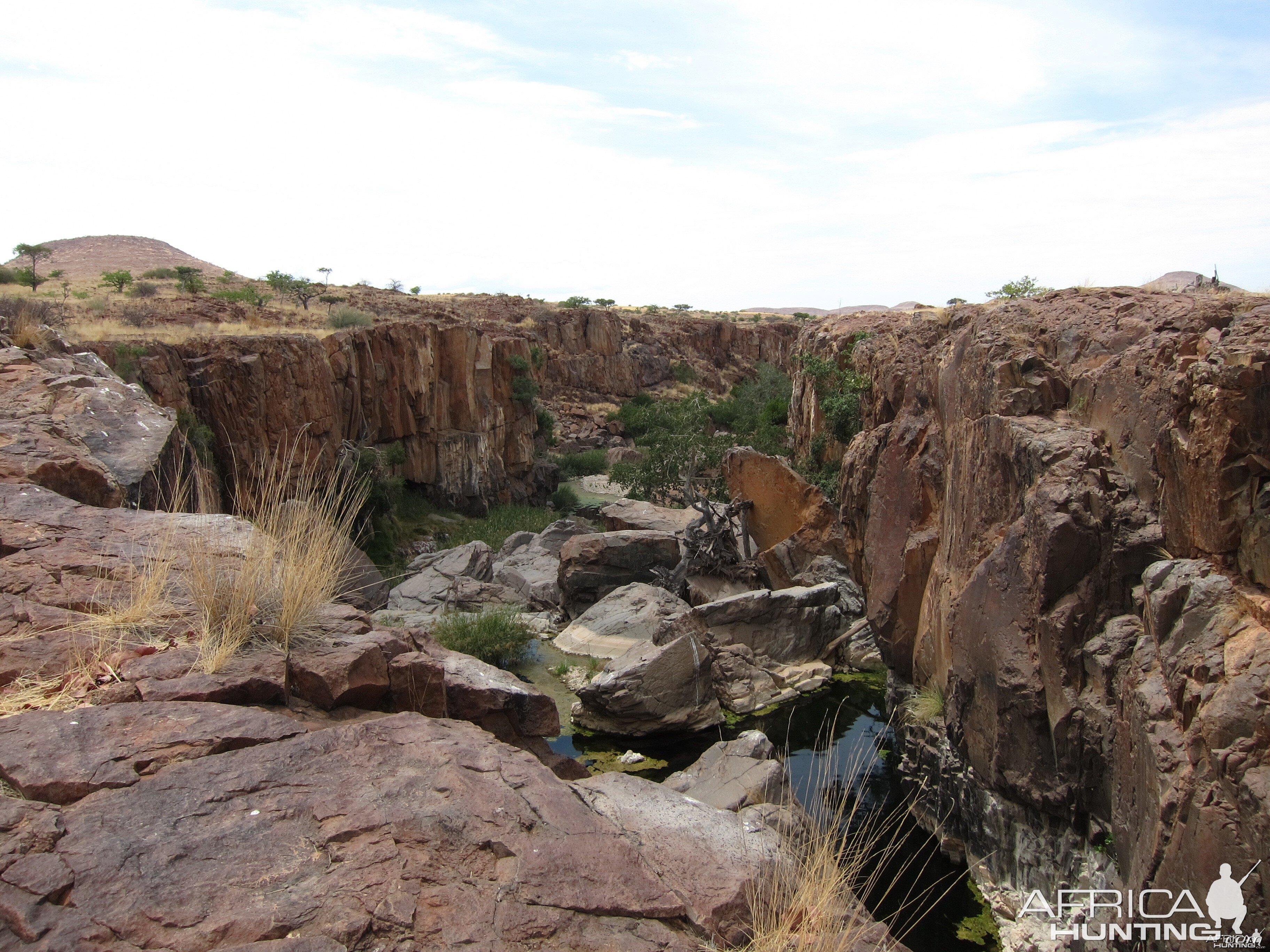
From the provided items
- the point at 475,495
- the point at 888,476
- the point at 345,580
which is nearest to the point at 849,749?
the point at 888,476

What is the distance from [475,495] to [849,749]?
814 inches

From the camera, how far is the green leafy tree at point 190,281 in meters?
31.3

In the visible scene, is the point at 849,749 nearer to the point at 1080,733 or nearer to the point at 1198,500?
the point at 1080,733

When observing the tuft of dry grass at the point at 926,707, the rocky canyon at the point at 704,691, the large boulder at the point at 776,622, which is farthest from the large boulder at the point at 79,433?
the large boulder at the point at 776,622

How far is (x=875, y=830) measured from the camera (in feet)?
29.5

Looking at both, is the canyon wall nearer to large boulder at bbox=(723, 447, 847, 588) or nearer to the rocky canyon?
the rocky canyon

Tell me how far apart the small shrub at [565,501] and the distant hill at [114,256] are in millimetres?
34884

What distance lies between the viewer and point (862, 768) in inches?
446

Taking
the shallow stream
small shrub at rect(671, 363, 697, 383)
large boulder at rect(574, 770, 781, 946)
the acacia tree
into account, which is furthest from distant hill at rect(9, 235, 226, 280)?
large boulder at rect(574, 770, 781, 946)

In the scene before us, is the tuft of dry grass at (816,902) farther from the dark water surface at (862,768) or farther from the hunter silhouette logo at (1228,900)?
the dark water surface at (862,768)

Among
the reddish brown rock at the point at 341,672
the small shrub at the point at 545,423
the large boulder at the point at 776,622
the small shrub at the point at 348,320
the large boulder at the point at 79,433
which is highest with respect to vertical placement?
the small shrub at the point at 348,320

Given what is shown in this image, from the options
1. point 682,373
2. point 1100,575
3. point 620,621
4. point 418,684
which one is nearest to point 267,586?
point 418,684

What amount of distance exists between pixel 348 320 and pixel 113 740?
93.2ft

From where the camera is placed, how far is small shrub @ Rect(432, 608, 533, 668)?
14852 millimetres
